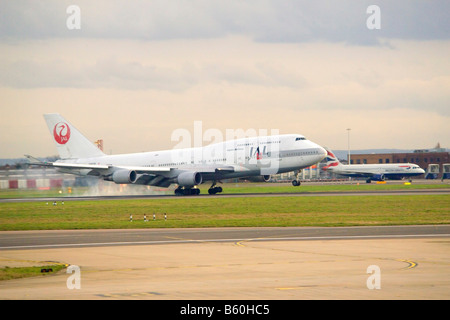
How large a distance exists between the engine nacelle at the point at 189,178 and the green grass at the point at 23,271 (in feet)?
169

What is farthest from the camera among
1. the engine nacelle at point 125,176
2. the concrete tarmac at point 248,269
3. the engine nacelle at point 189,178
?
the engine nacelle at point 125,176

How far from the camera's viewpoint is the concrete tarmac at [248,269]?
54.2ft

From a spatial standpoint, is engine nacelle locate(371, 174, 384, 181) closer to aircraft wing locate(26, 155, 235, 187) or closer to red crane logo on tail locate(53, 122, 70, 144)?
aircraft wing locate(26, 155, 235, 187)

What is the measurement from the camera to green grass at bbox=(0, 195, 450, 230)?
40656 mm

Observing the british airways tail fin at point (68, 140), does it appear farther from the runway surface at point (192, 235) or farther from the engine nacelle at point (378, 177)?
the engine nacelle at point (378, 177)

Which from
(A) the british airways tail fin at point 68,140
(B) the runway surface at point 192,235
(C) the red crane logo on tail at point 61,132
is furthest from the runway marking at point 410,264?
(C) the red crane logo on tail at point 61,132

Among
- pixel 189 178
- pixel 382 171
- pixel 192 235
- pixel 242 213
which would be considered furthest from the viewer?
pixel 382 171

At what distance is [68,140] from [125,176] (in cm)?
1533

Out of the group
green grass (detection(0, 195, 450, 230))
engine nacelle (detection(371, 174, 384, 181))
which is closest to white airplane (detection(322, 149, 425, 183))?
engine nacelle (detection(371, 174, 384, 181))

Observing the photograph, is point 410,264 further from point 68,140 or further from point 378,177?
point 378,177

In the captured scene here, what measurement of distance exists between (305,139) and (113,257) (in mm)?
52254

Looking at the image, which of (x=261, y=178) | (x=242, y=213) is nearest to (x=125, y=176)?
(x=261, y=178)

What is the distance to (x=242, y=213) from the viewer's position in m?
49.0

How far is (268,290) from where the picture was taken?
55.2 feet
